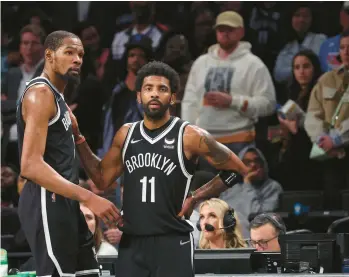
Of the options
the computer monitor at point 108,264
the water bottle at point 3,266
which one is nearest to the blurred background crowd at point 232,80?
the computer monitor at point 108,264

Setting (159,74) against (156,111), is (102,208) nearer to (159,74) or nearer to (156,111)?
(156,111)

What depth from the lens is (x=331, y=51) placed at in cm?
887

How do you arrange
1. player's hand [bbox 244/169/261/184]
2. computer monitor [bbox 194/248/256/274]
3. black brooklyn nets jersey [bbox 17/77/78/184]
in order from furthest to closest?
player's hand [bbox 244/169/261/184], computer monitor [bbox 194/248/256/274], black brooklyn nets jersey [bbox 17/77/78/184]

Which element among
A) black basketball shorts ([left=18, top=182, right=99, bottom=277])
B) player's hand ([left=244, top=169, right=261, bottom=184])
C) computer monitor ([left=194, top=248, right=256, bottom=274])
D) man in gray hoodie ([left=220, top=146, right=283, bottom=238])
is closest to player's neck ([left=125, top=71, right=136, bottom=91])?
man in gray hoodie ([left=220, top=146, right=283, bottom=238])

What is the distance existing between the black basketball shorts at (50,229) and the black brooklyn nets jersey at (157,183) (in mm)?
339

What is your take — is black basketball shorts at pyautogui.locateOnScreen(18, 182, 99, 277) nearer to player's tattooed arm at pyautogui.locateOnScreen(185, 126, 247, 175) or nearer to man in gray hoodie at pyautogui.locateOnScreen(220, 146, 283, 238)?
player's tattooed arm at pyautogui.locateOnScreen(185, 126, 247, 175)

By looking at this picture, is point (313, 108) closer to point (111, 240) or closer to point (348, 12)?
point (348, 12)

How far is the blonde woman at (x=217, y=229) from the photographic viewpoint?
6.34m

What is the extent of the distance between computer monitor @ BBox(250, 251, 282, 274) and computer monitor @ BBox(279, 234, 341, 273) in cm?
9

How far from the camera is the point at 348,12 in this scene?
895 centimetres

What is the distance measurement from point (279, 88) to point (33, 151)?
524 centimetres

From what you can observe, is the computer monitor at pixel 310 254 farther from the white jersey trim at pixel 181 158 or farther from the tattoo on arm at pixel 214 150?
the white jersey trim at pixel 181 158

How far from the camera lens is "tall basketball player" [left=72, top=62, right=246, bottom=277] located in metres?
4.41

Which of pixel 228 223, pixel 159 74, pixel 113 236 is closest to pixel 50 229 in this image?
pixel 159 74
